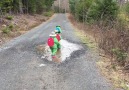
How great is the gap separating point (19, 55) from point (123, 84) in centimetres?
594

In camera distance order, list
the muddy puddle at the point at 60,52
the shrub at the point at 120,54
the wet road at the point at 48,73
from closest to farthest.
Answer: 1. the wet road at the point at 48,73
2. the shrub at the point at 120,54
3. the muddy puddle at the point at 60,52

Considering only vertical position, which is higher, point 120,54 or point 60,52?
point 120,54

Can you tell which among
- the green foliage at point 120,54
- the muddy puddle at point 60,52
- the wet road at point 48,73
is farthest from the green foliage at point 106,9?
the green foliage at point 120,54

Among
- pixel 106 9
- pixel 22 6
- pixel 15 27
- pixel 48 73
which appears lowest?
pixel 48 73

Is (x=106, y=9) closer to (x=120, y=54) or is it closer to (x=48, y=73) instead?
(x=120, y=54)

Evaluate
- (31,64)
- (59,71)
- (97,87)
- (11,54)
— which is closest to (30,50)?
(11,54)

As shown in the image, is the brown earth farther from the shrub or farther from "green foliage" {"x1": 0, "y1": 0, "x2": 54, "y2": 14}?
the shrub

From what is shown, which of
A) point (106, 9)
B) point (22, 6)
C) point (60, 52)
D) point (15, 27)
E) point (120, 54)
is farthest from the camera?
point (22, 6)

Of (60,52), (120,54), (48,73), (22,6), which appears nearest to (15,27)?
(60,52)

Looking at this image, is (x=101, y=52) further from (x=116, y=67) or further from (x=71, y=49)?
(x=116, y=67)

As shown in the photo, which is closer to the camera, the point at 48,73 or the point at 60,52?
the point at 48,73

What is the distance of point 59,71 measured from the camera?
29.1ft

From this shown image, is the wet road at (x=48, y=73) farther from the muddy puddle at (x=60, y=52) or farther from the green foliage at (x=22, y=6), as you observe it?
the green foliage at (x=22, y=6)

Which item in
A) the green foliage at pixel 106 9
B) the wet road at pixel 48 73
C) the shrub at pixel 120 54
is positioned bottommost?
the wet road at pixel 48 73
